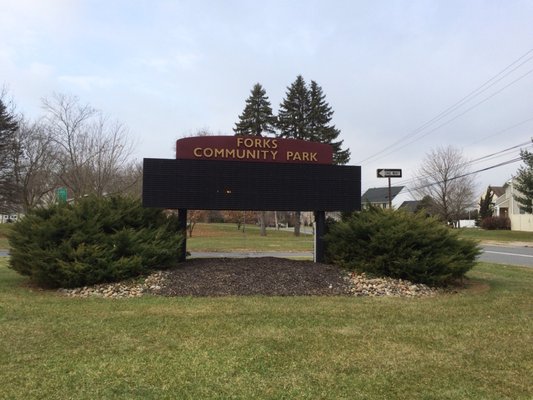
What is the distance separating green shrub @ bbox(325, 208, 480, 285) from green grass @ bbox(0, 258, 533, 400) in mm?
1629

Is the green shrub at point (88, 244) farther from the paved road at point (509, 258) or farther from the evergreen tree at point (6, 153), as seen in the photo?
the evergreen tree at point (6, 153)

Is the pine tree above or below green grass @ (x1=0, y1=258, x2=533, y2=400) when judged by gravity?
above

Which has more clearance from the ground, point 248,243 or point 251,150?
point 251,150

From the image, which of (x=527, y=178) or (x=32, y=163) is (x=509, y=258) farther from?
(x=32, y=163)

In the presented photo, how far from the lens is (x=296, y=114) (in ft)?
168

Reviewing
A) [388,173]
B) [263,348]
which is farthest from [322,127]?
[263,348]

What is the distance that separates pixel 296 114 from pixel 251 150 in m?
39.8

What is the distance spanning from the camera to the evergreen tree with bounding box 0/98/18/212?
41.5 metres

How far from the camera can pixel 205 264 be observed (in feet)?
38.9

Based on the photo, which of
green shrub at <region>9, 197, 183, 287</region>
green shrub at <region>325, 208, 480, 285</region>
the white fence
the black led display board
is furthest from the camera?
the white fence

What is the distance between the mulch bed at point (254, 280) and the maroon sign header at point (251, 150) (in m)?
2.75

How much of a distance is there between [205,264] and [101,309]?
13.8 ft

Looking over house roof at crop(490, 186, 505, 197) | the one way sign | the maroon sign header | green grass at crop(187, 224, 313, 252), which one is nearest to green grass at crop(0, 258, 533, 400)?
the maroon sign header

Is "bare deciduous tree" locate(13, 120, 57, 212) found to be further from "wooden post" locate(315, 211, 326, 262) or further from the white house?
the white house
